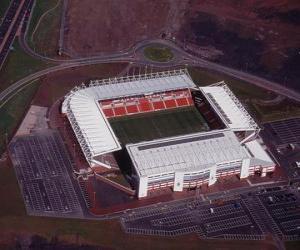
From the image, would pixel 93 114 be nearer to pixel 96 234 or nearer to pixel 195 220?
pixel 96 234

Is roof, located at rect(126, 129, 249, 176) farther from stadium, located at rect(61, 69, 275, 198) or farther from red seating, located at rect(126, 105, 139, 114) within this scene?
red seating, located at rect(126, 105, 139, 114)

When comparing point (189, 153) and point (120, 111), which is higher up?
point (120, 111)

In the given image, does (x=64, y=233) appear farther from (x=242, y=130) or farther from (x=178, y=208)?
(x=242, y=130)

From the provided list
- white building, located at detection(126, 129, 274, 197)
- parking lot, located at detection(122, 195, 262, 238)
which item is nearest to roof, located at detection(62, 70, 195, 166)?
white building, located at detection(126, 129, 274, 197)

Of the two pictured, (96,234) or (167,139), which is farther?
(167,139)

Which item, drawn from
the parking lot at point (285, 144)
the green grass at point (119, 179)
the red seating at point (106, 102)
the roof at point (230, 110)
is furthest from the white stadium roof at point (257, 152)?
the red seating at point (106, 102)

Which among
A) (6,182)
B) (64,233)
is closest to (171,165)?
(64,233)

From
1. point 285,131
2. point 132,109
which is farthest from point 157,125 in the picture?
point 285,131
